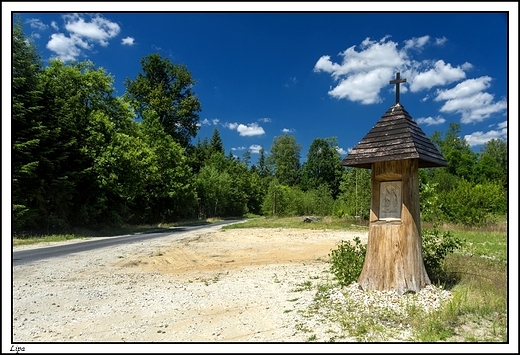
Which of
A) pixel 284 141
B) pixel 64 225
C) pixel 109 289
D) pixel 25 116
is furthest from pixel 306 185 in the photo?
pixel 109 289

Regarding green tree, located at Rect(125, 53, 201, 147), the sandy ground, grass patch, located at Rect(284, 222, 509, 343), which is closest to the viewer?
grass patch, located at Rect(284, 222, 509, 343)

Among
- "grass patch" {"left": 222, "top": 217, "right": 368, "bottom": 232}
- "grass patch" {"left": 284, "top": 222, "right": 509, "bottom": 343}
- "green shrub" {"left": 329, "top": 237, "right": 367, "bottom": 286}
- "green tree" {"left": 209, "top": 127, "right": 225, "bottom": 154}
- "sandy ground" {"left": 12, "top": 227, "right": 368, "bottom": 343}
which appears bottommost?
"grass patch" {"left": 222, "top": 217, "right": 368, "bottom": 232}

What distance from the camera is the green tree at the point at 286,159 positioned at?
66.9 meters

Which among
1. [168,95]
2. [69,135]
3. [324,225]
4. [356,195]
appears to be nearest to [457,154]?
[356,195]

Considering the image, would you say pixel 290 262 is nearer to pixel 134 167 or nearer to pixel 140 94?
pixel 134 167

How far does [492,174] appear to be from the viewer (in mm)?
45000

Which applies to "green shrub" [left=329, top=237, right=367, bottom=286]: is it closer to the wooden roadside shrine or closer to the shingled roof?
the wooden roadside shrine

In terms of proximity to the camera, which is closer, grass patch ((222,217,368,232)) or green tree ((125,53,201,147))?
grass patch ((222,217,368,232))

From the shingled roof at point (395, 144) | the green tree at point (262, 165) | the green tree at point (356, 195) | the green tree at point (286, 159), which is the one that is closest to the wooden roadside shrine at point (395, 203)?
the shingled roof at point (395, 144)

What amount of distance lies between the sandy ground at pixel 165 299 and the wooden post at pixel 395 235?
1407 millimetres

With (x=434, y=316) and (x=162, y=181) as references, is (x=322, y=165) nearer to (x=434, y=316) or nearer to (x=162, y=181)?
(x=162, y=181)

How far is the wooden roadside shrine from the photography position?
649cm

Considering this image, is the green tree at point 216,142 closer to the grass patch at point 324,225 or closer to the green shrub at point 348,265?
the grass patch at point 324,225

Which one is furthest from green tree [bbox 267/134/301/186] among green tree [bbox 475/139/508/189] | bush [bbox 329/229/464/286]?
bush [bbox 329/229/464/286]
